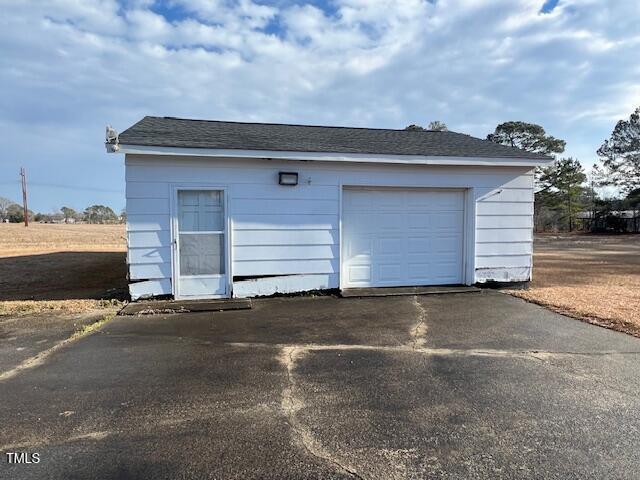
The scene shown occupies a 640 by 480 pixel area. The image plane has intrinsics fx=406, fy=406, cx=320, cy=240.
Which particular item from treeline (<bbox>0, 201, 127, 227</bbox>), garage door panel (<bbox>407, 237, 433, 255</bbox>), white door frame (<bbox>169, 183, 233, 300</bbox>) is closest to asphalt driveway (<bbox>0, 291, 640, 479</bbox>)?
white door frame (<bbox>169, 183, 233, 300</bbox>)

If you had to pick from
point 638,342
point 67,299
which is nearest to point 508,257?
point 638,342

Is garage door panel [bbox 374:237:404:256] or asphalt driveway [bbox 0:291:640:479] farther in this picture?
garage door panel [bbox 374:237:404:256]

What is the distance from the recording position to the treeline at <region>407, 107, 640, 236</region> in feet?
113

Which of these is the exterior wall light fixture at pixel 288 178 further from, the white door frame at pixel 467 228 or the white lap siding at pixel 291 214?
the white door frame at pixel 467 228

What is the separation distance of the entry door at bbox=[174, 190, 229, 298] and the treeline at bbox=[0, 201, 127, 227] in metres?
58.1

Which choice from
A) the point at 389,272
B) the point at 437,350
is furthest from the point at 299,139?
the point at 437,350

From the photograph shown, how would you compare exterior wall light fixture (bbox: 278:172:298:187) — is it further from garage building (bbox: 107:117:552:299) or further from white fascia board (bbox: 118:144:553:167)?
white fascia board (bbox: 118:144:553:167)

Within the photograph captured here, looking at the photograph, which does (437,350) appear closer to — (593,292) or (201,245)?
(201,245)

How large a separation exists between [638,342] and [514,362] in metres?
1.84

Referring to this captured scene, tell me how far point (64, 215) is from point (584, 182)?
89.7m

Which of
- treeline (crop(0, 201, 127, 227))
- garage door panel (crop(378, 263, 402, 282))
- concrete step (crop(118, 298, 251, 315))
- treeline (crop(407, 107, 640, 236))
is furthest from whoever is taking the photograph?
treeline (crop(0, 201, 127, 227))

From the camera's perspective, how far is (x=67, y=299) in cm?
734

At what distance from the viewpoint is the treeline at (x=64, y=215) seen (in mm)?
64938

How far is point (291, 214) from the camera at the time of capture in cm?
727
